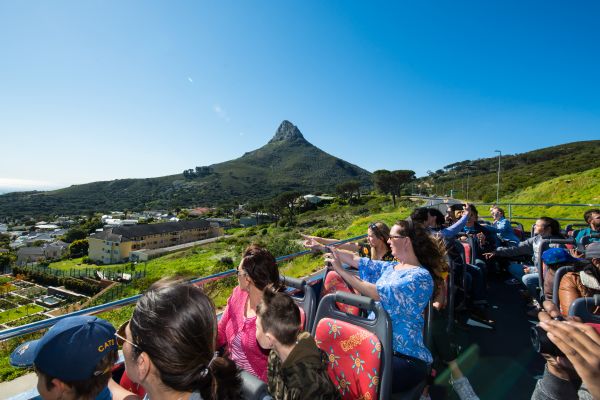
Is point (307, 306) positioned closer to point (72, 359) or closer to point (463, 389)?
point (72, 359)

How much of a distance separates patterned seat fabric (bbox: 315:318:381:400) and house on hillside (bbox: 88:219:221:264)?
65250 millimetres

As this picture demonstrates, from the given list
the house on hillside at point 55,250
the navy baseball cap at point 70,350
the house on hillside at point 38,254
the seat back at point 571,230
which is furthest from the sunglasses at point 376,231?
the house on hillside at point 55,250

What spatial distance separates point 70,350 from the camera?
112 centimetres

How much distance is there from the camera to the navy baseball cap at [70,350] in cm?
109

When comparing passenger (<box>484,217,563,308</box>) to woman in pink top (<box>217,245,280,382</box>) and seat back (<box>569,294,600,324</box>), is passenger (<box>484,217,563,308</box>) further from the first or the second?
woman in pink top (<box>217,245,280,382</box>)

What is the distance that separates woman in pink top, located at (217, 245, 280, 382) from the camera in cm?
201

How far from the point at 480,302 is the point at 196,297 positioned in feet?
14.4

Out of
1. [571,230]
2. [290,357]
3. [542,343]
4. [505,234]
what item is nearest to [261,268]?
[290,357]

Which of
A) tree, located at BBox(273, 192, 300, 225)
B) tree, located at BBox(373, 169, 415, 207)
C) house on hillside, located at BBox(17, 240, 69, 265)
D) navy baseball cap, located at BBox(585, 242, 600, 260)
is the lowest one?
house on hillside, located at BBox(17, 240, 69, 265)

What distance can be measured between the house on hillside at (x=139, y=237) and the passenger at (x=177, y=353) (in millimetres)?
65463

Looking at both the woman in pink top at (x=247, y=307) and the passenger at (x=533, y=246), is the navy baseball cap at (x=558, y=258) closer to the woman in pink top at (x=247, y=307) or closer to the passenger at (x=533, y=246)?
the passenger at (x=533, y=246)

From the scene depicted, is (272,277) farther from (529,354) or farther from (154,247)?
(154,247)

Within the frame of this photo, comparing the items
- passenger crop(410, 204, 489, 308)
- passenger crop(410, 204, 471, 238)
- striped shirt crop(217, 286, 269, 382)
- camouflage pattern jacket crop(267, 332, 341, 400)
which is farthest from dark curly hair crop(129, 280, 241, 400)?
passenger crop(410, 204, 471, 238)

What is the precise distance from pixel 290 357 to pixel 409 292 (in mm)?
1037
